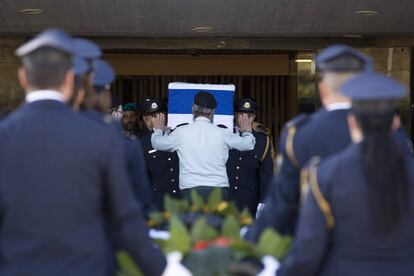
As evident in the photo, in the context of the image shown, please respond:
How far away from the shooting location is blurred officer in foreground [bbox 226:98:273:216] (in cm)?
717

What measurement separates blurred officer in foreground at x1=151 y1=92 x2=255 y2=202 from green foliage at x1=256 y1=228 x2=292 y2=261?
3.09 metres

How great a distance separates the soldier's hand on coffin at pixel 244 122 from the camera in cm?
705

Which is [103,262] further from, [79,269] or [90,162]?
[90,162]

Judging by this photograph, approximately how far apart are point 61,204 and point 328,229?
2.41 ft

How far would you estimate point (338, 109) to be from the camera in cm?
310

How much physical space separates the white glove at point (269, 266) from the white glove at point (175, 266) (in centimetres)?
24

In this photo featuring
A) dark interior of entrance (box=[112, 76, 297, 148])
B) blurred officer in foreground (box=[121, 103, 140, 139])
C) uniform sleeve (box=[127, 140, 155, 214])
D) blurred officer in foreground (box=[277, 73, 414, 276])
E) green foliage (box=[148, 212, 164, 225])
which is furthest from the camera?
dark interior of entrance (box=[112, 76, 297, 148])

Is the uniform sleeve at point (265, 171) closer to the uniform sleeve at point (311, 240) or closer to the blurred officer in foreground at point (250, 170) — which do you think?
the blurred officer in foreground at point (250, 170)

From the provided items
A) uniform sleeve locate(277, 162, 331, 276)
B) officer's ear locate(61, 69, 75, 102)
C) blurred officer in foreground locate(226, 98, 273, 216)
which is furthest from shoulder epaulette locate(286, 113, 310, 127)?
blurred officer in foreground locate(226, 98, 273, 216)

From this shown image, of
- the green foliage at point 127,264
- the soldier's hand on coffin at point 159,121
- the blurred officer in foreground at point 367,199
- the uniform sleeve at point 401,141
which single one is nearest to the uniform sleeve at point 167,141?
the soldier's hand on coffin at point 159,121

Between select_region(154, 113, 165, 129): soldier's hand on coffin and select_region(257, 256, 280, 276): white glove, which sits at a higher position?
select_region(257, 256, 280, 276): white glove

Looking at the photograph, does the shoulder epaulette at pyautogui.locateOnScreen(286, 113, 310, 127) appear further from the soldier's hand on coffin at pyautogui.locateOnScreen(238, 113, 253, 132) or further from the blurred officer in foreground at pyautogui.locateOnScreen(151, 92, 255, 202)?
the soldier's hand on coffin at pyautogui.locateOnScreen(238, 113, 253, 132)

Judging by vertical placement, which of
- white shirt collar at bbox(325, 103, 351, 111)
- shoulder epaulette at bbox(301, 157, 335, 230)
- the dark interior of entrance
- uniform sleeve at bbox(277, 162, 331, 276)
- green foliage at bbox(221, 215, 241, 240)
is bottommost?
the dark interior of entrance

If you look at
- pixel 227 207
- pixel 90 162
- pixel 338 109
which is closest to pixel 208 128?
pixel 227 207
